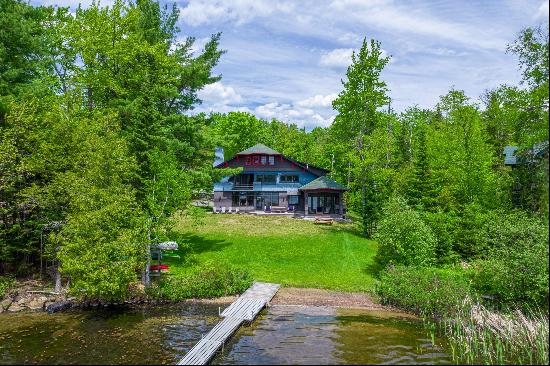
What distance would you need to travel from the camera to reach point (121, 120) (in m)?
33.9

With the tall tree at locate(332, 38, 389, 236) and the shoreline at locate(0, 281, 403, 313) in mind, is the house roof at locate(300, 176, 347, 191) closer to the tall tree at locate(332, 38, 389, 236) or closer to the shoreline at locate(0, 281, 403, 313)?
the tall tree at locate(332, 38, 389, 236)

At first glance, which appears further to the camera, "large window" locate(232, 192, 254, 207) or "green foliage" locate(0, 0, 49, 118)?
"large window" locate(232, 192, 254, 207)

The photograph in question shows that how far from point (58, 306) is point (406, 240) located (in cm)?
2361

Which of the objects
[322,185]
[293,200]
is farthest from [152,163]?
[293,200]

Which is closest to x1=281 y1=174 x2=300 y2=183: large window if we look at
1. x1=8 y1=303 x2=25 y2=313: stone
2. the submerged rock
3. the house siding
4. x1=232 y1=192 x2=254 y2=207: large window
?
the house siding

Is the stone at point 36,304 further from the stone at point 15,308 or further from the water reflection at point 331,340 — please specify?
the water reflection at point 331,340

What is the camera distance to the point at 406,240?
29.4m

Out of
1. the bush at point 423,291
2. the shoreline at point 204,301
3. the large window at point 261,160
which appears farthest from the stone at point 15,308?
the large window at point 261,160

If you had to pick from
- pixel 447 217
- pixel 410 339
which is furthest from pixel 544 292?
pixel 447 217

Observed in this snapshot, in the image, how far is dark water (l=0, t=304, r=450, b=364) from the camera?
17078mm

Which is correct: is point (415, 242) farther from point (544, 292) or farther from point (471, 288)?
point (544, 292)

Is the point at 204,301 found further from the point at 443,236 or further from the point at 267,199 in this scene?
the point at 267,199

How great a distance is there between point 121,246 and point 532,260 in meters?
22.5

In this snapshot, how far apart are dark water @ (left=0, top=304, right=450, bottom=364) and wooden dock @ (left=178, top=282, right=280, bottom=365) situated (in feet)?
1.61
